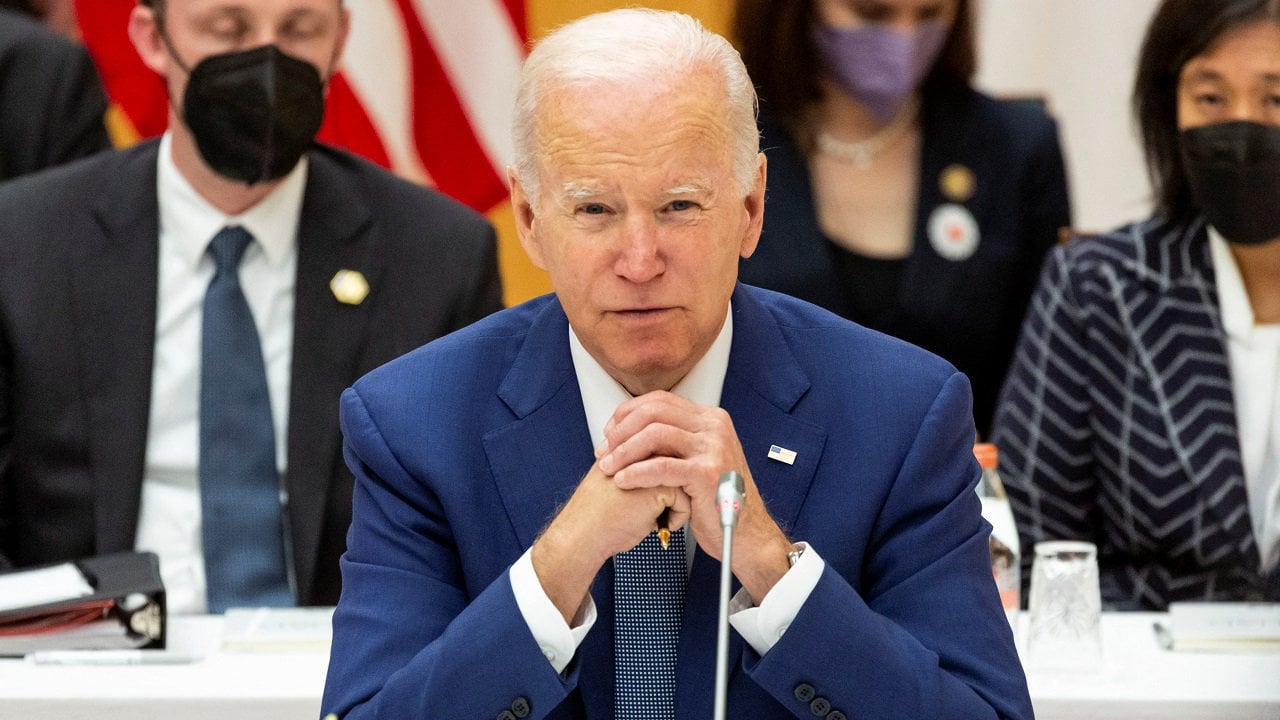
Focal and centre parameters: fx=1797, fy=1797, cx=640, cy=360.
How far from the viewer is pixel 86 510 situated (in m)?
3.59

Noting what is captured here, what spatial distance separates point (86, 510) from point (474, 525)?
1.49 metres

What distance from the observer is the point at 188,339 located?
12.1ft

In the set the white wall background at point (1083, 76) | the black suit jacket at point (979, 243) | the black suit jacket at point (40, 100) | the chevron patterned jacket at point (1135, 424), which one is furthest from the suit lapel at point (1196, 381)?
the black suit jacket at point (40, 100)

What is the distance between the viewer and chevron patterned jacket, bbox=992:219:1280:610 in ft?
11.5

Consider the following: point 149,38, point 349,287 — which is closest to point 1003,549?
point 349,287

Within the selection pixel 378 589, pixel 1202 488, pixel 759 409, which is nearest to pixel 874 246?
pixel 1202 488

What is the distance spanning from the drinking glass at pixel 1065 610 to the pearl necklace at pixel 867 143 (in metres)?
1.56

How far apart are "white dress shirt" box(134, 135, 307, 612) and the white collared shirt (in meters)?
1.90

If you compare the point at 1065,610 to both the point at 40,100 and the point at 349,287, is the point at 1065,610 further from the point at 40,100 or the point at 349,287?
the point at 40,100

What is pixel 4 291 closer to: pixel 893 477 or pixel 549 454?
pixel 549 454

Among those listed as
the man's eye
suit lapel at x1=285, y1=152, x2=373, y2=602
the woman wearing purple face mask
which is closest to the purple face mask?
the woman wearing purple face mask

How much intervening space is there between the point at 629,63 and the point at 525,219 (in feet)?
0.95

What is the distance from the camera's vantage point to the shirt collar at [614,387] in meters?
2.47

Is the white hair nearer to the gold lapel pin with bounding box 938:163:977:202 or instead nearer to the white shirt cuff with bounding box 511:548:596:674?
the white shirt cuff with bounding box 511:548:596:674
